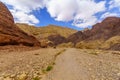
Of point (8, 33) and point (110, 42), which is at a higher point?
point (110, 42)

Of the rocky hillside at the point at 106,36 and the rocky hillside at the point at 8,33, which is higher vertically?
the rocky hillside at the point at 106,36

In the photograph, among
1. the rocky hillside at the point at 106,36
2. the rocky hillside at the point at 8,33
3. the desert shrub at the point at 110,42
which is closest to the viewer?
the rocky hillside at the point at 8,33

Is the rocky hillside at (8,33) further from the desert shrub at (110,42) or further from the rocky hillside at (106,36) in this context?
the desert shrub at (110,42)

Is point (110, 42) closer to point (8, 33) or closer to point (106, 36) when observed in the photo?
point (106, 36)

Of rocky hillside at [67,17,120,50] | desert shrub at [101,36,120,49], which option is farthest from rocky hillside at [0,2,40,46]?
desert shrub at [101,36,120,49]

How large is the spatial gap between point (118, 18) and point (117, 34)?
96.1ft

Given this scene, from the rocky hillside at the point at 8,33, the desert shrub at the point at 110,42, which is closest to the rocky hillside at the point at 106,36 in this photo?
the desert shrub at the point at 110,42

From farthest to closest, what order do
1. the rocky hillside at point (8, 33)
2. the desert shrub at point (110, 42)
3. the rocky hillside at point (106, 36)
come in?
1. the rocky hillside at point (106, 36)
2. the desert shrub at point (110, 42)
3. the rocky hillside at point (8, 33)

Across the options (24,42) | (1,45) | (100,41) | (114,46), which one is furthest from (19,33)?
(100,41)

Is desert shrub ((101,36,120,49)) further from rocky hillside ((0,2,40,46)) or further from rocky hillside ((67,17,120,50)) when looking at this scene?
rocky hillside ((0,2,40,46))

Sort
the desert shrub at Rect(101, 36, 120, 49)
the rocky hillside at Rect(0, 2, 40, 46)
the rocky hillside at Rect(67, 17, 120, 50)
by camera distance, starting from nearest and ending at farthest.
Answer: the rocky hillside at Rect(0, 2, 40, 46) < the desert shrub at Rect(101, 36, 120, 49) < the rocky hillside at Rect(67, 17, 120, 50)

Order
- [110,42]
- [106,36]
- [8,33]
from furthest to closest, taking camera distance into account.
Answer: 1. [106,36]
2. [110,42]
3. [8,33]

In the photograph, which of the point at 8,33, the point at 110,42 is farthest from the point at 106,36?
the point at 8,33

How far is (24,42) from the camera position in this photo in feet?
169
